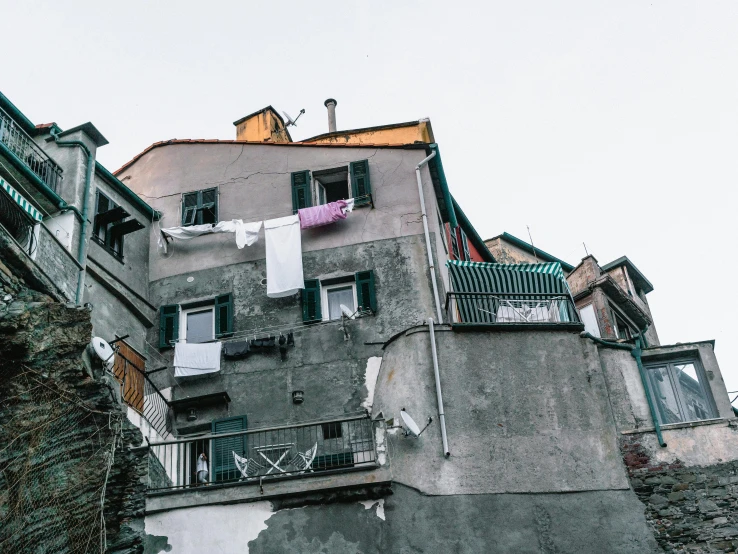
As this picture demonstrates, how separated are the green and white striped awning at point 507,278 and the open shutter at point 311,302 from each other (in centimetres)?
320

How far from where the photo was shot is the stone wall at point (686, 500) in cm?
1720

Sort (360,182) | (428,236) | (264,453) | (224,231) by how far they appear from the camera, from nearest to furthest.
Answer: (264,453), (428,236), (224,231), (360,182)

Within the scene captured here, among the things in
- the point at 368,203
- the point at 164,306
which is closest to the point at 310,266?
the point at 368,203

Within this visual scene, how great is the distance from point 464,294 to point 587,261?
884cm

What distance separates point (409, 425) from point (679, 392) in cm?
564

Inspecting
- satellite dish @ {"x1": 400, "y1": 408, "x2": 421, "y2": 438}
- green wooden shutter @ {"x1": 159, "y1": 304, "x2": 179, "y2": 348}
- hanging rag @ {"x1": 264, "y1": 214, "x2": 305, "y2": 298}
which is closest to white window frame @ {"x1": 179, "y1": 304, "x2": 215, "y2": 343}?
green wooden shutter @ {"x1": 159, "y1": 304, "x2": 179, "y2": 348}

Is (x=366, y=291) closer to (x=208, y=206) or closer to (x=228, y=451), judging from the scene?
(x=228, y=451)

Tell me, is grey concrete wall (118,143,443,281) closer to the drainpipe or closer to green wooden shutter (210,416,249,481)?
the drainpipe

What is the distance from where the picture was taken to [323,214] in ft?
76.1

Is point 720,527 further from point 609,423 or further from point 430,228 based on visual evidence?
point 430,228

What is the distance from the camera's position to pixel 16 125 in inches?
820

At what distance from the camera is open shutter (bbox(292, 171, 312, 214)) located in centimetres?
2391

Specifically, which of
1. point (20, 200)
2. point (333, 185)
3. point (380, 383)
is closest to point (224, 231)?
point (333, 185)

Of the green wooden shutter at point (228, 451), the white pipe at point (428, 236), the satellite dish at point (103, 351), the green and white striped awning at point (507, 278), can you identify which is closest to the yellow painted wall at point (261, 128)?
the white pipe at point (428, 236)
